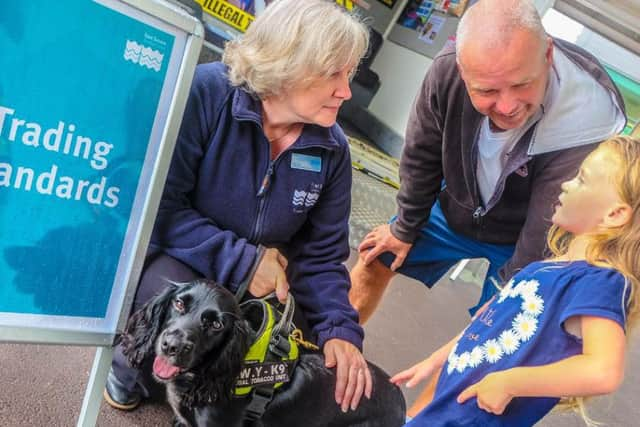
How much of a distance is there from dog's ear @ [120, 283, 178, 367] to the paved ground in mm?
447

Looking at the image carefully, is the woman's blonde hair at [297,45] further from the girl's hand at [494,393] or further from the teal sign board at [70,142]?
the girl's hand at [494,393]

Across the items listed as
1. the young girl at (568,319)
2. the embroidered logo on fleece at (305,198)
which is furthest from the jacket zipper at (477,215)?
the embroidered logo on fleece at (305,198)

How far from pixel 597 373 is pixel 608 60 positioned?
4682mm

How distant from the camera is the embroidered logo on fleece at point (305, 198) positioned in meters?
1.70

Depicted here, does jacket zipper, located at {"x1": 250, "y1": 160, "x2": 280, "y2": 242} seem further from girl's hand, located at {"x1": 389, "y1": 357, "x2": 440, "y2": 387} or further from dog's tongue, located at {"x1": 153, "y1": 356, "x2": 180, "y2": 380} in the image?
girl's hand, located at {"x1": 389, "y1": 357, "x2": 440, "y2": 387}

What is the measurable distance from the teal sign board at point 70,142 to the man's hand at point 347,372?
0.69 metres

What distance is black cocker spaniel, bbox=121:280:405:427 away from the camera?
131cm

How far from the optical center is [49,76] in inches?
43.6

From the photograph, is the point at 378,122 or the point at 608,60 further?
the point at 378,122

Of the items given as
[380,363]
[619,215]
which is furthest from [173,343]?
[380,363]

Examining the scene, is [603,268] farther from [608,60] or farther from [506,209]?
[608,60]

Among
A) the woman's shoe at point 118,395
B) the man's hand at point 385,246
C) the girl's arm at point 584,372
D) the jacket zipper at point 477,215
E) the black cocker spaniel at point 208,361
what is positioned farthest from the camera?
the man's hand at point 385,246

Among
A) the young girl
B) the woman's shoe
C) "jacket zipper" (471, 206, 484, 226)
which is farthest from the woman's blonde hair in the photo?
the woman's shoe

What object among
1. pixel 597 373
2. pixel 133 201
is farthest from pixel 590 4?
pixel 133 201
